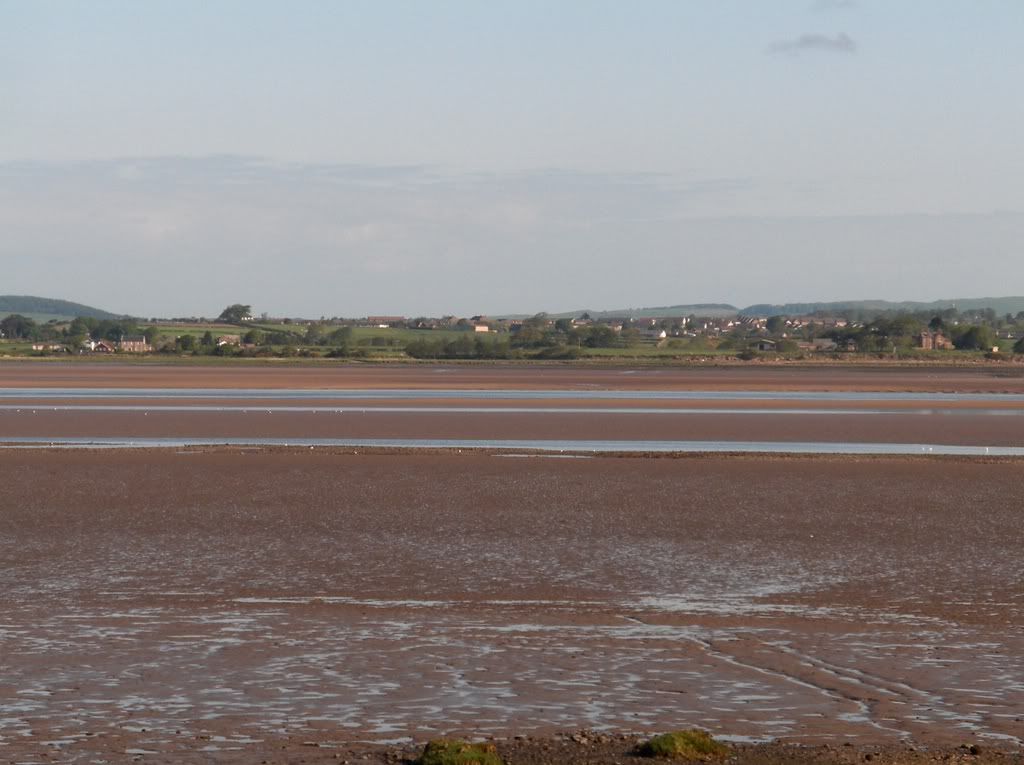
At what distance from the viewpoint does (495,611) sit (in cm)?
1027

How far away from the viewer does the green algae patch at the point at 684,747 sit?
6270mm

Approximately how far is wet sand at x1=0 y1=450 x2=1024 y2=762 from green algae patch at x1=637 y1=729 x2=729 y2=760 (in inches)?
20.4

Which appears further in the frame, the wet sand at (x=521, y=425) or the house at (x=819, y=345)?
the house at (x=819, y=345)

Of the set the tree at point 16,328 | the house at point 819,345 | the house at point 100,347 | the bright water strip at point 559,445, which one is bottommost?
the bright water strip at point 559,445

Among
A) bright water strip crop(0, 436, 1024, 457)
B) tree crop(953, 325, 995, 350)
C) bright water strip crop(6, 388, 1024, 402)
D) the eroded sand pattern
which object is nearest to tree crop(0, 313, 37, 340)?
tree crop(953, 325, 995, 350)

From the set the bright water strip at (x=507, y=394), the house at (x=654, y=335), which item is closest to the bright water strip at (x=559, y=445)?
the bright water strip at (x=507, y=394)

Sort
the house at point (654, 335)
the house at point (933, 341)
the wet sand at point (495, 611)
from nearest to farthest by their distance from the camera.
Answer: the wet sand at point (495, 611) → the house at point (933, 341) → the house at point (654, 335)

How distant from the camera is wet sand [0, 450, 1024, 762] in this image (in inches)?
282

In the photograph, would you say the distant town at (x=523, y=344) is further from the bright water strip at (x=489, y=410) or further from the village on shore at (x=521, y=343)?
the bright water strip at (x=489, y=410)

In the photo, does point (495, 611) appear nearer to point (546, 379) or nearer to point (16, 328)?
point (546, 379)

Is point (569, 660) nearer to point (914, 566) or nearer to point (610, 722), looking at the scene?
point (610, 722)

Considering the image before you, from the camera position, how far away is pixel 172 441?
86.1 feet

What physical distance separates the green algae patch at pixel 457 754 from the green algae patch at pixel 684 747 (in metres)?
0.76

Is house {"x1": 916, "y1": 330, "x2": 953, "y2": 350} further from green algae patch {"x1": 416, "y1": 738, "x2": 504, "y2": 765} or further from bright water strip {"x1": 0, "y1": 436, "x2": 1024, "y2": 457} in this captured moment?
green algae patch {"x1": 416, "y1": 738, "x2": 504, "y2": 765}
